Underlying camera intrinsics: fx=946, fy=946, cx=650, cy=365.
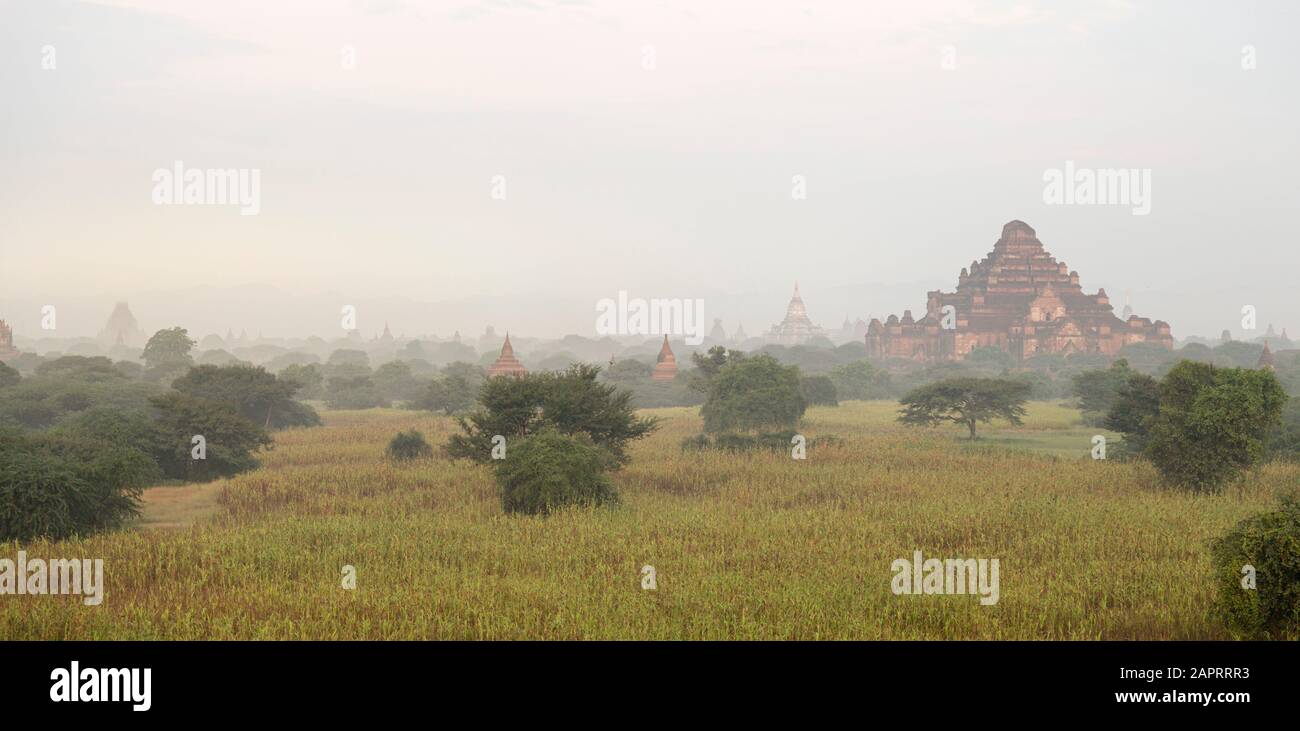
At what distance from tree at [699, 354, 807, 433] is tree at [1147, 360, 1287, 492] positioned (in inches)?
852

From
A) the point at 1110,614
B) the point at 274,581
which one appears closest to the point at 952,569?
the point at 1110,614

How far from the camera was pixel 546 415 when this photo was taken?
98.8 ft

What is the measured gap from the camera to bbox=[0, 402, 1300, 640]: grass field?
44.3ft

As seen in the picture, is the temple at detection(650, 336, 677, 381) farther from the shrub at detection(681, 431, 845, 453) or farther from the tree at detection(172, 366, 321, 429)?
the shrub at detection(681, 431, 845, 453)

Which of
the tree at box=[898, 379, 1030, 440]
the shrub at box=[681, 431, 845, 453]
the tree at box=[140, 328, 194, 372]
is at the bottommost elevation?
the shrub at box=[681, 431, 845, 453]

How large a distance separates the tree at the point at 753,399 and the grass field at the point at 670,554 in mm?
14370

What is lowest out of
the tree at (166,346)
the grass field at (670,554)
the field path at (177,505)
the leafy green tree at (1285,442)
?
the field path at (177,505)

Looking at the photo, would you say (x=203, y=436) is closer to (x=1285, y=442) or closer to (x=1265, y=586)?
(x=1265, y=586)

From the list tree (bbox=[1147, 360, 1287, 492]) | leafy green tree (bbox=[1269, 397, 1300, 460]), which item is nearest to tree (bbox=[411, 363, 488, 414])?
tree (bbox=[1147, 360, 1287, 492])

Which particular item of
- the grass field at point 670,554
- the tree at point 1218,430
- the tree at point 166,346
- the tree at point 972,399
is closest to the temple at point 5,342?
the tree at point 166,346

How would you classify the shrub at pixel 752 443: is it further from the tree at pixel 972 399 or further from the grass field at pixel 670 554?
the tree at pixel 972 399

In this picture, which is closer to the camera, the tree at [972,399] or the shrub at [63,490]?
the shrub at [63,490]

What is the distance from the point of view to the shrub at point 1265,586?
→ 41.1ft

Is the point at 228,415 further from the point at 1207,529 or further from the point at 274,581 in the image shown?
the point at 1207,529
